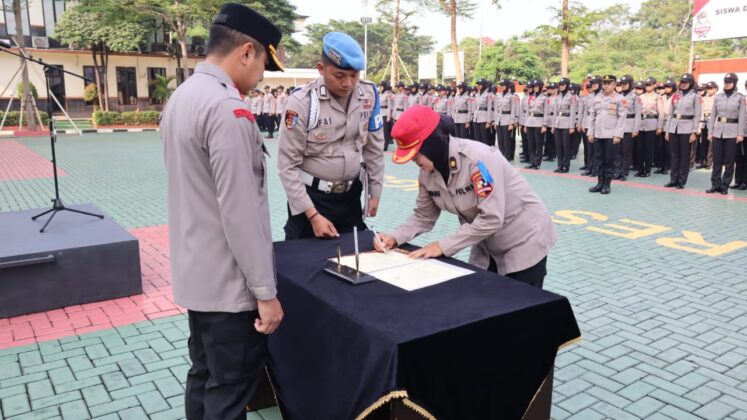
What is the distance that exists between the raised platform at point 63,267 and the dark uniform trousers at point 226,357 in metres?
2.47

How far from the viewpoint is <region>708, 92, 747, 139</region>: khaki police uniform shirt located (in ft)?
30.6

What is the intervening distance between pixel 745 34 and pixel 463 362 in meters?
20.8

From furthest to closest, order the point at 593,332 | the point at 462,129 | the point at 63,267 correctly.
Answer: the point at 462,129, the point at 63,267, the point at 593,332

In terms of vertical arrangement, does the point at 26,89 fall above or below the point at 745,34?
below

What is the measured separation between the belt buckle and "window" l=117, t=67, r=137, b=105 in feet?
104

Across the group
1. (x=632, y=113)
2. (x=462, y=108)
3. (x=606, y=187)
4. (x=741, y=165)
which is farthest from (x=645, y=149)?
(x=462, y=108)

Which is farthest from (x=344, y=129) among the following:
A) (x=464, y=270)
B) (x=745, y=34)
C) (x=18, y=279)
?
(x=745, y=34)

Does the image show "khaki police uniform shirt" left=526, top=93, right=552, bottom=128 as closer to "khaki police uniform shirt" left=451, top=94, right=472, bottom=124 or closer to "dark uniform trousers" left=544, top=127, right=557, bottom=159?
"dark uniform trousers" left=544, top=127, right=557, bottom=159

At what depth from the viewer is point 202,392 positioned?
226cm

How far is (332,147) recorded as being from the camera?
11.1 ft

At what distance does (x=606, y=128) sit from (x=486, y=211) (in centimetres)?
805

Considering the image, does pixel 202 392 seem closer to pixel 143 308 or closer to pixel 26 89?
pixel 143 308

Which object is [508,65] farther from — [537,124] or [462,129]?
[537,124]

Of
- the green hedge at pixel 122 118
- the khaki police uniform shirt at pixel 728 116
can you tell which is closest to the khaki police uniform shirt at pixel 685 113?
the khaki police uniform shirt at pixel 728 116
